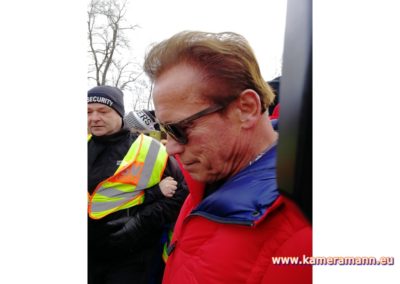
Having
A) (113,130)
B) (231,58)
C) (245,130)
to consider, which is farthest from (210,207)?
(113,130)

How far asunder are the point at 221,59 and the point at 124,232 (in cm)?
77

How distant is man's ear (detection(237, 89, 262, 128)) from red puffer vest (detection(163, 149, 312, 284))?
0.33 feet

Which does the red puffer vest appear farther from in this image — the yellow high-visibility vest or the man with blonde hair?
the yellow high-visibility vest

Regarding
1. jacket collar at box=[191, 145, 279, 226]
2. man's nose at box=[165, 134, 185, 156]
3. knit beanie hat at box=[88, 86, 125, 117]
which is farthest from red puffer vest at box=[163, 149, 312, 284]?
knit beanie hat at box=[88, 86, 125, 117]

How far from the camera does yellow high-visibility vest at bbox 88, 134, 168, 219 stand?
1120mm

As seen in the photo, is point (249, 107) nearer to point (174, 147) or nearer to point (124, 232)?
point (174, 147)

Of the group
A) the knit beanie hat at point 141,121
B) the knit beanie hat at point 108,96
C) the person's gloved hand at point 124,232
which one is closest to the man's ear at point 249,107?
the knit beanie hat at point 141,121

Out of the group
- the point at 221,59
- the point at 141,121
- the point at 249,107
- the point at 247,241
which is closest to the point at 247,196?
the point at 247,241

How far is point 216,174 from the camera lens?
81cm

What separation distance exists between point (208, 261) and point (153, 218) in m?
0.50

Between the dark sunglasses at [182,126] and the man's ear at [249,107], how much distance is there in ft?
0.14

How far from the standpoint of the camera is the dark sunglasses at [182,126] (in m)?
0.74

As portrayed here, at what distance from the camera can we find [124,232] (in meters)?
1.15

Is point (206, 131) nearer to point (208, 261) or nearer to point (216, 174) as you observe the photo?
point (216, 174)
